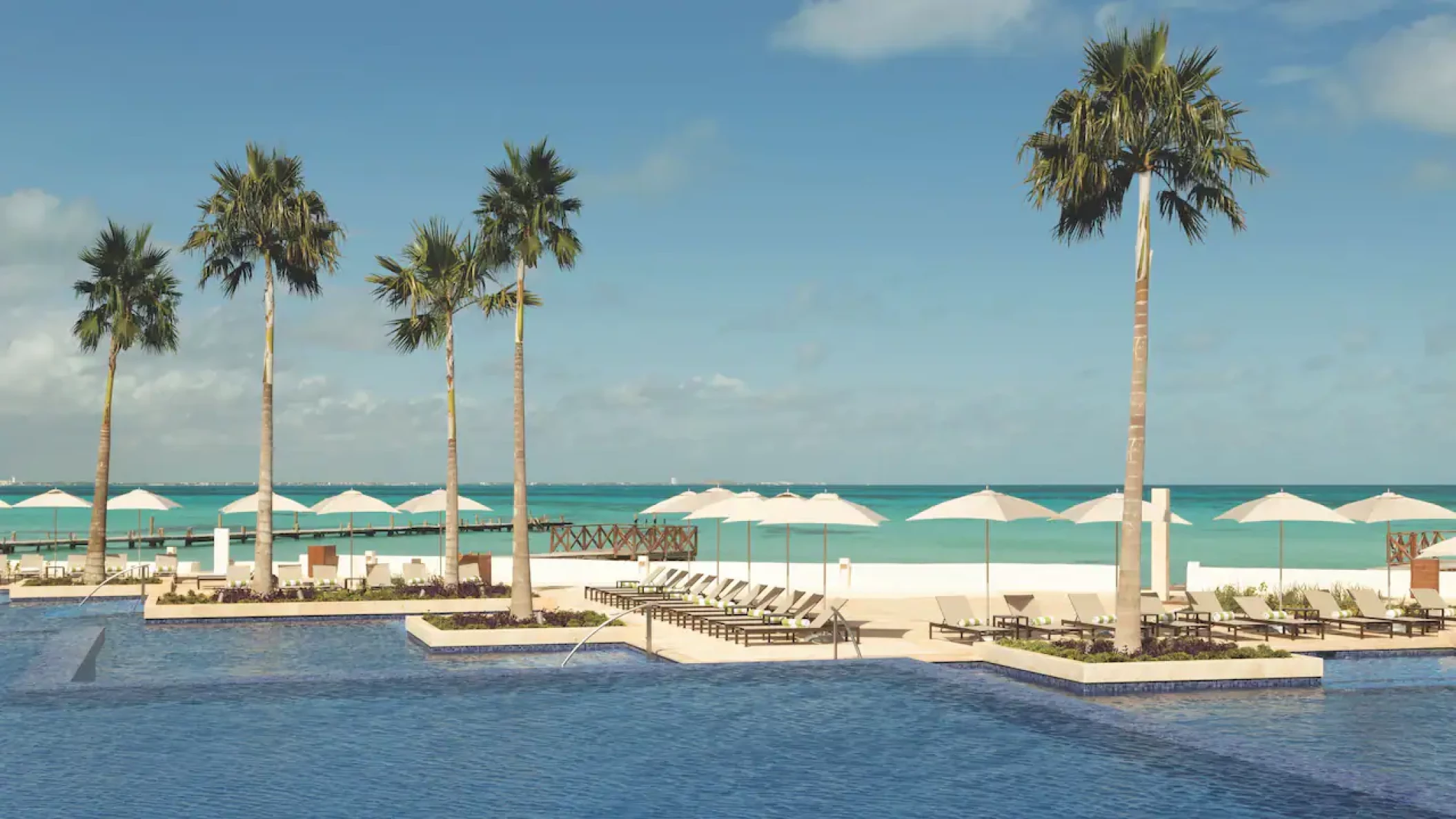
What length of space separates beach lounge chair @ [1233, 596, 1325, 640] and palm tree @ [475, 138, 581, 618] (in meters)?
10.9

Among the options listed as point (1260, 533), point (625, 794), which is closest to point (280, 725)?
point (625, 794)

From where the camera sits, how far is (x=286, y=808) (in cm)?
928

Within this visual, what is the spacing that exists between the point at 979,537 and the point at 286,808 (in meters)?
75.0

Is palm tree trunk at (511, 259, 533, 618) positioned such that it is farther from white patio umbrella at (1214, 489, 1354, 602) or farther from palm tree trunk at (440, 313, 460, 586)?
white patio umbrella at (1214, 489, 1354, 602)

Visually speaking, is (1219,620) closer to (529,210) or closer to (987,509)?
(987,509)

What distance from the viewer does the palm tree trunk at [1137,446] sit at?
50.2 ft

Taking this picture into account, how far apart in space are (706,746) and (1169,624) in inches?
410

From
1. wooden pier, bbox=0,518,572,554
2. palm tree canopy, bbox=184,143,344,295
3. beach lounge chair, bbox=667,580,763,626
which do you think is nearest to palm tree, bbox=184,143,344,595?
palm tree canopy, bbox=184,143,344,295

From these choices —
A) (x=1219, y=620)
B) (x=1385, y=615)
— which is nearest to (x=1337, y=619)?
(x=1385, y=615)

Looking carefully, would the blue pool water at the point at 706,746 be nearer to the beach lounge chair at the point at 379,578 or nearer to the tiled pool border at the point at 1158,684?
the tiled pool border at the point at 1158,684

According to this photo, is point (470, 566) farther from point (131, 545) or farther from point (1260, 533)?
point (1260, 533)

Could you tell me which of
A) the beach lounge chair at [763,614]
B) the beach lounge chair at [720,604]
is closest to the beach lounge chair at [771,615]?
the beach lounge chair at [763,614]

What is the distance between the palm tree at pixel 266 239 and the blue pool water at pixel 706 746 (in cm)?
903

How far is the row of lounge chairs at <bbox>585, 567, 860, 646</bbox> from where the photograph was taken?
18.8 m
